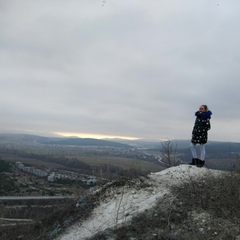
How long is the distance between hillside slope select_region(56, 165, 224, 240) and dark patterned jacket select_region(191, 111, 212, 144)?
906 millimetres

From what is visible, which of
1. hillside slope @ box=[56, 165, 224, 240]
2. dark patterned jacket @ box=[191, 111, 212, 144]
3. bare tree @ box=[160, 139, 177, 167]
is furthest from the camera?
bare tree @ box=[160, 139, 177, 167]

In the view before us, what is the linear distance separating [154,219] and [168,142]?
1046 cm

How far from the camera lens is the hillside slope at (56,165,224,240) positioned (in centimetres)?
688

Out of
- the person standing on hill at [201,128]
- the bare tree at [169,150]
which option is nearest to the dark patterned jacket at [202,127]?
the person standing on hill at [201,128]

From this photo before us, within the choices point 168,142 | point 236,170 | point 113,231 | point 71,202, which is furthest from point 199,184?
point 168,142

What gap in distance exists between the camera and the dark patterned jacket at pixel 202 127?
9.65 metres

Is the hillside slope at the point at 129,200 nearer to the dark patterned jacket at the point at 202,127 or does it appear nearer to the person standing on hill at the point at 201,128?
the person standing on hill at the point at 201,128

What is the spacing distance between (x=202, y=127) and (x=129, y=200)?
3489 mm

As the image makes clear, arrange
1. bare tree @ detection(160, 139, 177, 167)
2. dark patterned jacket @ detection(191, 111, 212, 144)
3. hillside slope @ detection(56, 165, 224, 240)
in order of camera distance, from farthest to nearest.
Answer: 1. bare tree @ detection(160, 139, 177, 167)
2. dark patterned jacket @ detection(191, 111, 212, 144)
3. hillside slope @ detection(56, 165, 224, 240)

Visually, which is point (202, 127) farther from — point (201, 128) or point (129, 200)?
point (129, 200)

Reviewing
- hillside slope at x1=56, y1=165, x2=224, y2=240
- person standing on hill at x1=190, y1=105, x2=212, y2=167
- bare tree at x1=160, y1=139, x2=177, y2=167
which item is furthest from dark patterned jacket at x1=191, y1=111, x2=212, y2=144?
bare tree at x1=160, y1=139, x2=177, y2=167

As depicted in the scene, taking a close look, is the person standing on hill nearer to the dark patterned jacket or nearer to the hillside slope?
the dark patterned jacket

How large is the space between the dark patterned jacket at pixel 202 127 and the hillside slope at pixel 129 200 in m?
0.91

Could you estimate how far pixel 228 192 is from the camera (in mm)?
7039
